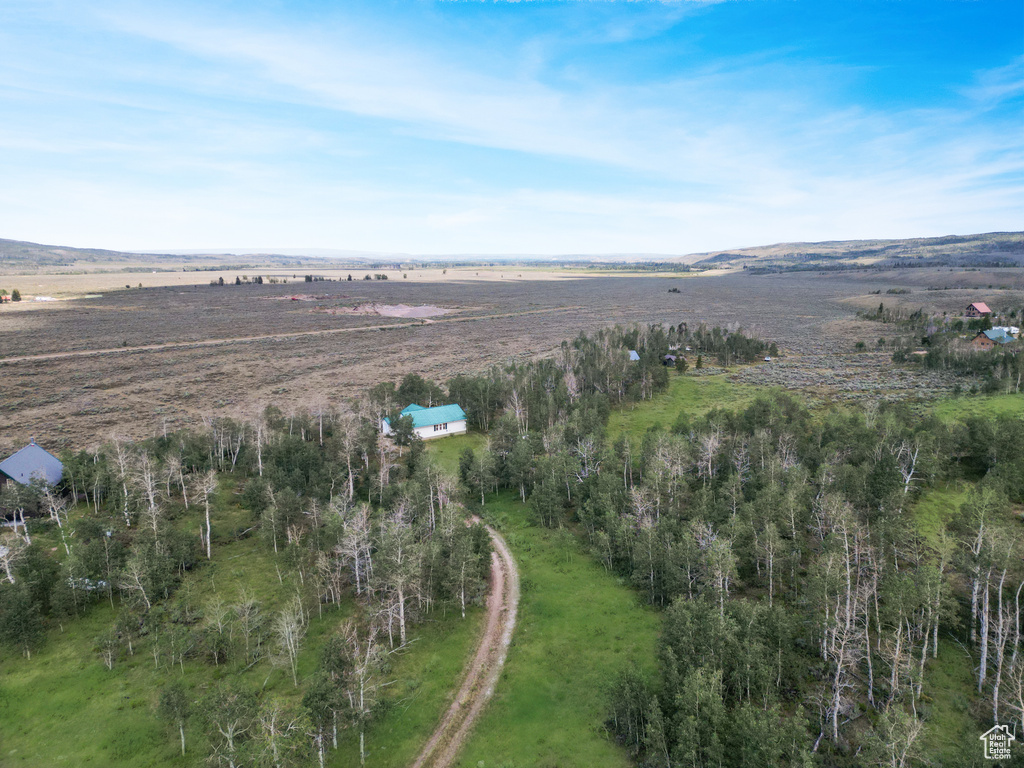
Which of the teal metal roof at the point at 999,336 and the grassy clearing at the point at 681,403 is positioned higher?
the teal metal roof at the point at 999,336

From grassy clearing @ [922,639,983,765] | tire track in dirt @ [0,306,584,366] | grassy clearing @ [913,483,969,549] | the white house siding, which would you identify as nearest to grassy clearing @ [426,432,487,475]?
the white house siding

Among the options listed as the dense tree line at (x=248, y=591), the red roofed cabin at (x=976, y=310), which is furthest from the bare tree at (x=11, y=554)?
the red roofed cabin at (x=976, y=310)

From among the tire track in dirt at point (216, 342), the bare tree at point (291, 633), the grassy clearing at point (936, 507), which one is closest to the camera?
the bare tree at point (291, 633)

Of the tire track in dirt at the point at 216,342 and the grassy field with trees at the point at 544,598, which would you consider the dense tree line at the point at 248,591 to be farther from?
the tire track in dirt at the point at 216,342

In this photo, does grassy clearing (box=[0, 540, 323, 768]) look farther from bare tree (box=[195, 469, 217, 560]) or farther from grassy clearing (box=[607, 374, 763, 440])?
grassy clearing (box=[607, 374, 763, 440])

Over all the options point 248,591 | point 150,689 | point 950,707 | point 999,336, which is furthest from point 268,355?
point 999,336

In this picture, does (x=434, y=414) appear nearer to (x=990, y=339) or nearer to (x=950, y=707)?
(x=950, y=707)
